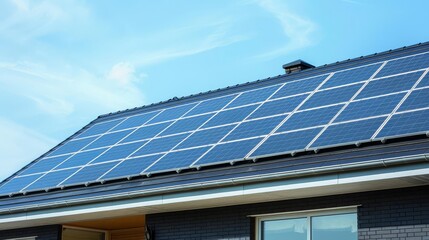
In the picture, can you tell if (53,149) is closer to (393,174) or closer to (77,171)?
(77,171)

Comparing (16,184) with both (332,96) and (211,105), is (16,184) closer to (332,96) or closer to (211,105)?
(211,105)

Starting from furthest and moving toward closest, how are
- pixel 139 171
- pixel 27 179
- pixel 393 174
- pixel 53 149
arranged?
pixel 53 149
pixel 27 179
pixel 139 171
pixel 393 174

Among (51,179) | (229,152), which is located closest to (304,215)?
(229,152)

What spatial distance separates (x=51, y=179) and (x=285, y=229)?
622 centimetres

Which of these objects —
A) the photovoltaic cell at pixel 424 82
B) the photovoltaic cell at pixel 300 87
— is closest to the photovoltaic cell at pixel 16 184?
the photovoltaic cell at pixel 300 87

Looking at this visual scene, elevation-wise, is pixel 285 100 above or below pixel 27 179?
above

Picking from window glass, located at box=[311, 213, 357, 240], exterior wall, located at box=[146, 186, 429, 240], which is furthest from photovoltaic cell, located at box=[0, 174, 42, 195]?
window glass, located at box=[311, 213, 357, 240]

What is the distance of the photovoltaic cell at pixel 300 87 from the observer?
17.9 m

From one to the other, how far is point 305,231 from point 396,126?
8.01ft

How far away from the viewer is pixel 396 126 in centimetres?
1323

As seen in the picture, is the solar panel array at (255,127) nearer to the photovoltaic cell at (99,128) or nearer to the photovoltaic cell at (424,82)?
the photovoltaic cell at (424,82)

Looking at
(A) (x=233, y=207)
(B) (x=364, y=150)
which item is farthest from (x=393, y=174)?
(A) (x=233, y=207)

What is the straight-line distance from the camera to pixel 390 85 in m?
15.6

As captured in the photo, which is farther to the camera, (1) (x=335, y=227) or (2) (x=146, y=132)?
(2) (x=146, y=132)
